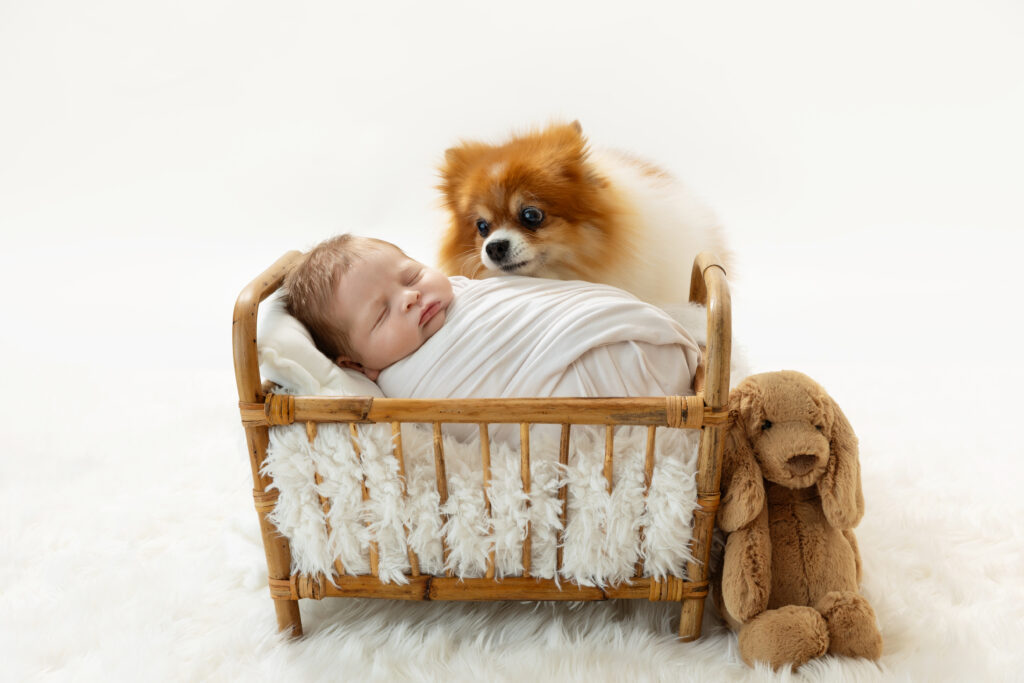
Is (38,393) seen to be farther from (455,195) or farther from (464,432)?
(464,432)

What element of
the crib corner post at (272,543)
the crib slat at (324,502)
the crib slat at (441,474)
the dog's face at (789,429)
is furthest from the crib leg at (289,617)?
the dog's face at (789,429)

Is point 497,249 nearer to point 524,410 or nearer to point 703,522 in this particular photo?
point 524,410

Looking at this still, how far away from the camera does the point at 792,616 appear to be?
119 cm

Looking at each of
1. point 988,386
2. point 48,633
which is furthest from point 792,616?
point 988,386

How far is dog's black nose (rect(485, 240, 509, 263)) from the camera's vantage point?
1.51 m

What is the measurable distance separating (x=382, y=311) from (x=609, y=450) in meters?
0.42

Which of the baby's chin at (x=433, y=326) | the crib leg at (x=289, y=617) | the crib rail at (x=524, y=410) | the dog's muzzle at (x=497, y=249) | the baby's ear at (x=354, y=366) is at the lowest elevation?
the crib leg at (x=289, y=617)

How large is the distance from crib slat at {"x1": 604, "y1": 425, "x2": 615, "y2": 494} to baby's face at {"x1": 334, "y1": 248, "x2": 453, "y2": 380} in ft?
1.13

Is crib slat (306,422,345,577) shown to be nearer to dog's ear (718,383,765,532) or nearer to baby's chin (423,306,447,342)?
baby's chin (423,306,447,342)

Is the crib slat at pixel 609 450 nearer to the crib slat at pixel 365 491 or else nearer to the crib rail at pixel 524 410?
the crib rail at pixel 524 410

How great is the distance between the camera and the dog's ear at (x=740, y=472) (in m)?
1.21

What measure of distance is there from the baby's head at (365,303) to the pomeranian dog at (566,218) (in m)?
0.21

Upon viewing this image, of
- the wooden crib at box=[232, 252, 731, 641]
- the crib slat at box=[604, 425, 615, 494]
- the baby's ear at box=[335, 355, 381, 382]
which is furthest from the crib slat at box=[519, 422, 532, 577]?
the baby's ear at box=[335, 355, 381, 382]

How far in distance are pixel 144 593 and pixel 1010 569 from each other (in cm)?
143
